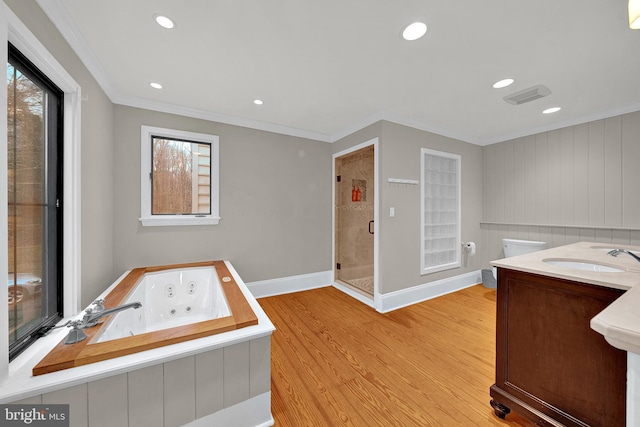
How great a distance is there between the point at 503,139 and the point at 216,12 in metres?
4.17

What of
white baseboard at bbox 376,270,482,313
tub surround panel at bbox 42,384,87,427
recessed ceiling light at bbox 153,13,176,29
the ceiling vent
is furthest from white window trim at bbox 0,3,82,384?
the ceiling vent

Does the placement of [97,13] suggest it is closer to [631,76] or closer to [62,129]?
[62,129]

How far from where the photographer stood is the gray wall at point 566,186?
2.69m

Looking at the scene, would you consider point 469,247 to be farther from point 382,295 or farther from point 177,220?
point 177,220

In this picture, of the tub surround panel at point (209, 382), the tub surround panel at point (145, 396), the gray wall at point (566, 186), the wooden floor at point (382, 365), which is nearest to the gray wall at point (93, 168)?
the tub surround panel at point (145, 396)

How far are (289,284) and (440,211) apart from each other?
2.48m

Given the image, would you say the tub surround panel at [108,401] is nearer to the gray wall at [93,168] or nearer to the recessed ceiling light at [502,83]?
the gray wall at [93,168]

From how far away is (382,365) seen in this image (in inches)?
72.9

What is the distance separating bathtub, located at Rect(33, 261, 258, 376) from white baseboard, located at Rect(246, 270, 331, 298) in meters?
0.69

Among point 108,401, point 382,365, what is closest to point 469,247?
point 382,365

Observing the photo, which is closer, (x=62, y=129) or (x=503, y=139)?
(x=62, y=129)

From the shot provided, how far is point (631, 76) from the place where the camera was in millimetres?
2047

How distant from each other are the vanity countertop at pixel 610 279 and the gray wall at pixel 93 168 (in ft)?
8.95

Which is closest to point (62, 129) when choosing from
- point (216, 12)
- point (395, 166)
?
point (216, 12)
